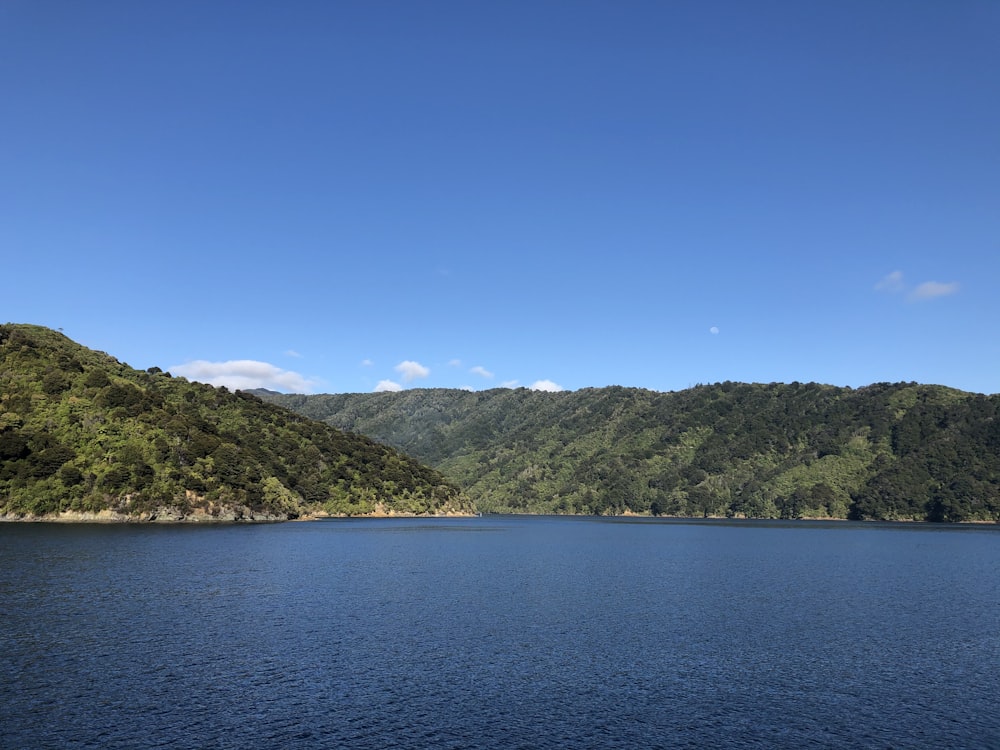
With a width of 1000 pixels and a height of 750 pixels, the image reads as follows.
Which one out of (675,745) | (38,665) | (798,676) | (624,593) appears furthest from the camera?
(624,593)

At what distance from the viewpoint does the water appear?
3816 cm

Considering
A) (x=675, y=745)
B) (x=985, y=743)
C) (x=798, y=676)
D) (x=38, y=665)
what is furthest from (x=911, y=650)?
(x=38, y=665)

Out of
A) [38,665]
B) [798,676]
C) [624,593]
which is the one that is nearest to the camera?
[38,665]

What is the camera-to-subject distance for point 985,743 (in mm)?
37594

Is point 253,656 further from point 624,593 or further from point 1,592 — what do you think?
point 624,593

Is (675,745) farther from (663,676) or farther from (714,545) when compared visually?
(714,545)

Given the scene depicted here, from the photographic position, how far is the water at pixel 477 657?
38.2 m

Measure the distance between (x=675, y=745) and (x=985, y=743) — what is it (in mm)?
17276

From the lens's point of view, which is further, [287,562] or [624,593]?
[287,562]

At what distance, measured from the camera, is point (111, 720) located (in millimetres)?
37938

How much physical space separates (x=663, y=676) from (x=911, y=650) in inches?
1003

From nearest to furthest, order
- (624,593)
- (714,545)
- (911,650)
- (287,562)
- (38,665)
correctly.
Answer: (38,665) < (911,650) < (624,593) < (287,562) < (714,545)

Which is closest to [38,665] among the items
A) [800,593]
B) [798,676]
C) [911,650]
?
[798,676]

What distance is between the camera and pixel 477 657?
175 ft
